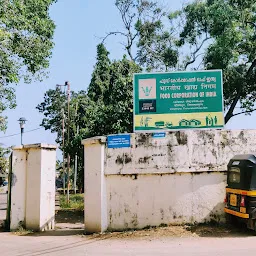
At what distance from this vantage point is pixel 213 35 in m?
17.1

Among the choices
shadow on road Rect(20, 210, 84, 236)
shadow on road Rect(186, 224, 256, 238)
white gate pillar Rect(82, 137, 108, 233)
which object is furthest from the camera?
shadow on road Rect(20, 210, 84, 236)

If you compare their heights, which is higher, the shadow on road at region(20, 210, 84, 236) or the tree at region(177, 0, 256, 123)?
the tree at region(177, 0, 256, 123)

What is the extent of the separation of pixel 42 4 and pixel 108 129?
17.2 ft

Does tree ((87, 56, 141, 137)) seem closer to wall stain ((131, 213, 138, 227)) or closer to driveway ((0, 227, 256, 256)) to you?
wall stain ((131, 213, 138, 227))

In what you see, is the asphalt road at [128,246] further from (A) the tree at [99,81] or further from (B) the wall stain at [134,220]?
(A) the tree at [99,81]

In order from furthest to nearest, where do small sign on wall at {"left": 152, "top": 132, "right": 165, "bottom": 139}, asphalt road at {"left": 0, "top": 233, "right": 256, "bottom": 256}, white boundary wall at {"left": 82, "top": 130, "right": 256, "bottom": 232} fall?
small sign on wall at {"left": 152, "top": 132, "right": 165, "bottom": 139}, white boundary wall at {"left": 82, "top": 130, "right": 256, "bottom": 232}, asphalt road at {"left": 0, "top": 233, "right": 256, "bottom": 256}

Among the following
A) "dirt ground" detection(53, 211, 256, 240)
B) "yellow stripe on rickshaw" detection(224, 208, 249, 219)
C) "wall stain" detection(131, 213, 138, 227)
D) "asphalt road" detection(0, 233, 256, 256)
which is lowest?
"asphalt road" detection(0, 233, 256, 256)

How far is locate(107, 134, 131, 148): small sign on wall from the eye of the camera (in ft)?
31.8

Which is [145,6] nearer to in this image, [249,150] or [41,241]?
[249,150]

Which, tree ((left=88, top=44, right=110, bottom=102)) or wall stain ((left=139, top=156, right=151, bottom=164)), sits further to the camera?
tree ((left=88, top=44, right=110, bottom=102))

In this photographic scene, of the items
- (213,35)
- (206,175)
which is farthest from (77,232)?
(213,35)

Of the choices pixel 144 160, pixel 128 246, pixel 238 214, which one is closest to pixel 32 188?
pixel 144 160

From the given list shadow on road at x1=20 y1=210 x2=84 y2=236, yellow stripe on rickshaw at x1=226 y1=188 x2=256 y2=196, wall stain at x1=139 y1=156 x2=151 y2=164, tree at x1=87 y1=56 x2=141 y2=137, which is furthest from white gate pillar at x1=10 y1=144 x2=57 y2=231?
yellow stripe on rickshaw at x1=226 y1=188 x2=256 y2=196

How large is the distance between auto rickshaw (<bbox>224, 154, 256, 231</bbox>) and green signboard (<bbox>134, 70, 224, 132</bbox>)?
2074 millimetres
